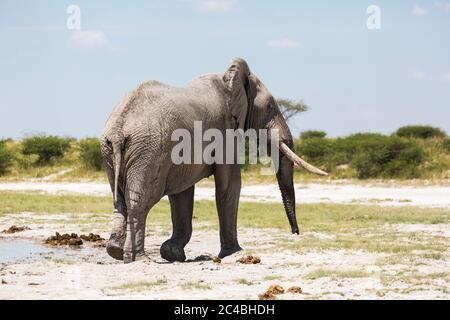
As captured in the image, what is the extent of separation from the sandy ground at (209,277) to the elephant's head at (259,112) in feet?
3.54

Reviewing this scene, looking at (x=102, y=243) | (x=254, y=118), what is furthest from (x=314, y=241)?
(x=102, y=243)

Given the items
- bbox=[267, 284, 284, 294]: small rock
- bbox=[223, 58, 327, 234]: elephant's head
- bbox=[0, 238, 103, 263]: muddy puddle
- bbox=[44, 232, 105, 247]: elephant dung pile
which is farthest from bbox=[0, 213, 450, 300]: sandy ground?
bbox=[223, 58, 327, 234]: elephant's head

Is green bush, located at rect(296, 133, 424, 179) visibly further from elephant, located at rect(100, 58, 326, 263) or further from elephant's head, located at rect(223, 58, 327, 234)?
elephant, located at rect(100, 58, 326, 263)

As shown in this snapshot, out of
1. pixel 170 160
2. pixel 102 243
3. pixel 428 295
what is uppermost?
pixel 170 160

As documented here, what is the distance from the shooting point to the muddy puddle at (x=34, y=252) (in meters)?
13.3

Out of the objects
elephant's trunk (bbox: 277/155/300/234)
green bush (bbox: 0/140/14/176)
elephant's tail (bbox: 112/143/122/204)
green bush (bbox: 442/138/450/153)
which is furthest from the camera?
green bush (bbox: 442/138/450/153)

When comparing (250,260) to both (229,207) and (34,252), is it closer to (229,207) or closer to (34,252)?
(229,207)

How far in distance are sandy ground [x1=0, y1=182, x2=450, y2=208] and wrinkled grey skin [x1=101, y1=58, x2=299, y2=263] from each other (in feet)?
37.5

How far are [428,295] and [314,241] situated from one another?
16.5ft

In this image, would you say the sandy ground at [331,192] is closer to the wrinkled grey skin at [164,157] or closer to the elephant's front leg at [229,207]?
the elephant's front leg at [229,207]

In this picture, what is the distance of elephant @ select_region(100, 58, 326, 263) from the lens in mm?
11195

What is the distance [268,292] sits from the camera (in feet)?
29.8

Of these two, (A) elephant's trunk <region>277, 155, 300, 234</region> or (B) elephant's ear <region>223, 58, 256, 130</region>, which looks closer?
(B) elephant's ear <region>223, 58, 256, 130</region>
